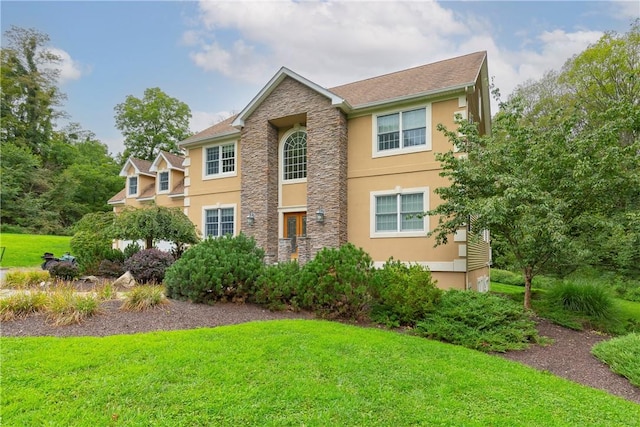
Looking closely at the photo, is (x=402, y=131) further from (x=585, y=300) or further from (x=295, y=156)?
(x=585, y=300)

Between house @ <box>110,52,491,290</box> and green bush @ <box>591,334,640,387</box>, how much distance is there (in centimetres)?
433

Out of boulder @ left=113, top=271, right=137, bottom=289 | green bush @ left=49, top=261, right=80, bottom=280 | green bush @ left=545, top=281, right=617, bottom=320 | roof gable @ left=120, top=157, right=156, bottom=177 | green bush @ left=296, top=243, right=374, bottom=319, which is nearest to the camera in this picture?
green bush @ left=296, top=243, right=374, bottom=319

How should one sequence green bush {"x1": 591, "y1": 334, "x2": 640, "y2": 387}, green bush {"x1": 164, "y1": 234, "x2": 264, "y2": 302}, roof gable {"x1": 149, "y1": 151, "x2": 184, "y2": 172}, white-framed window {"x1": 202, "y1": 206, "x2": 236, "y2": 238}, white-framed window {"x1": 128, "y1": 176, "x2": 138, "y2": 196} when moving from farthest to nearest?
1. white-framed window {"x1": 128, "y1": 176, "x2": 138, "y2": 196}
2. roof gable {"x1": 149, "y1": 151, "x2": 184, "y2": 172}
3. white-framed window {"x1": 202, "y1": 206, "x2": 236, "y2": 238}
4. green bush {"x1": 164, "y1": 234, "x2": 264, "y2": 302}
5. green bush {"x1": 591, "y1": 334, "x2": 640, "y2": 387}

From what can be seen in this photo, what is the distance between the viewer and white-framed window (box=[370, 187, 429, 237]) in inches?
453

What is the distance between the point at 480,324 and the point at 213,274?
551cm

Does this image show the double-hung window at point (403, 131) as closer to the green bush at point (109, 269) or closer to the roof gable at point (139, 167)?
the green bush at point (109, 269)

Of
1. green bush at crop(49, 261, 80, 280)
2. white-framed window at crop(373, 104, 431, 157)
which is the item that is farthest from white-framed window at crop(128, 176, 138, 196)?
white-framed window at crop(373, 104, 431, 157)

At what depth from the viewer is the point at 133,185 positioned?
68.8ft

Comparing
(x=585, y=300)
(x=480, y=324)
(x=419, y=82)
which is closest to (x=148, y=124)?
(x=419, y=82)

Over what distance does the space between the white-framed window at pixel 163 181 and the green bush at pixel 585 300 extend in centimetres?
1791

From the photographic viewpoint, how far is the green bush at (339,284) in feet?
23.3

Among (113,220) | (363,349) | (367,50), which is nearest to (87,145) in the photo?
(113,220)

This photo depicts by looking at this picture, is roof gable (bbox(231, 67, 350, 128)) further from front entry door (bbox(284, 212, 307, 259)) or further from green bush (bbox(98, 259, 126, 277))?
green bush (bbox(98, 259, 126, 277))

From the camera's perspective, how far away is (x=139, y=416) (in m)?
3.13
